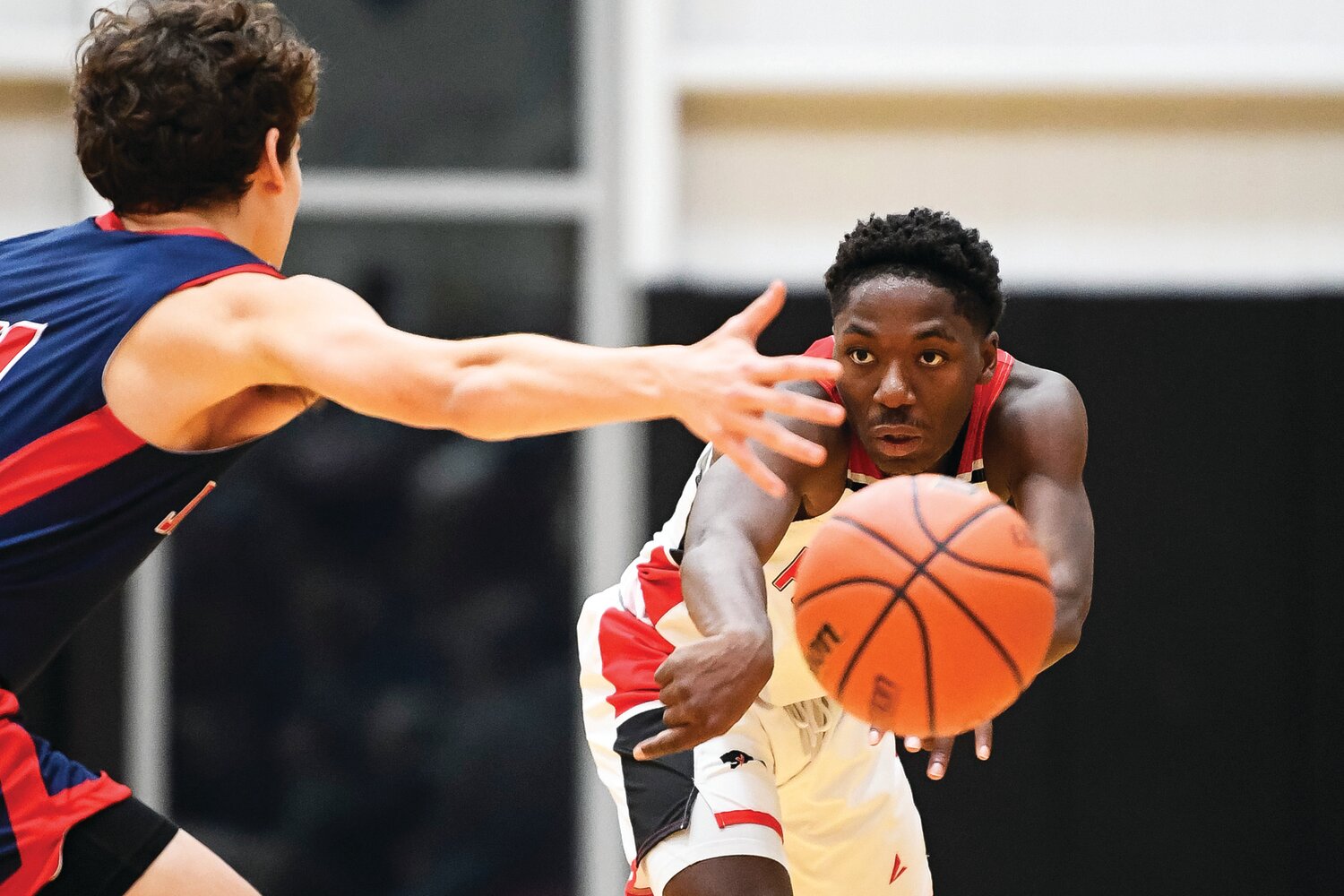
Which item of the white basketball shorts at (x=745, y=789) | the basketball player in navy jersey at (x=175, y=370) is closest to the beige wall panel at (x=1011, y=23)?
the white basketball shorts at (x=745, y=789)

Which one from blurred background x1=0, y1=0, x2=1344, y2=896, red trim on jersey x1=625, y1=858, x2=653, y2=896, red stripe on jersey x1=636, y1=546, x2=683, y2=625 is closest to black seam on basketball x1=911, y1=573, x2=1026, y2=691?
red stripe on jersey x1=636, y1=546, x2=683, y2=625

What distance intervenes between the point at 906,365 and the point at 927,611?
0.57m

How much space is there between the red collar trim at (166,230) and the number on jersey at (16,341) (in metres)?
0.22

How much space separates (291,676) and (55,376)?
4.49 meters

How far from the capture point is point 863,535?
9.31 ft

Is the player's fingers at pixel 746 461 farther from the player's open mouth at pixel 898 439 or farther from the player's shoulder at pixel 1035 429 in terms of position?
the player's shoulder at pixel 1035 429

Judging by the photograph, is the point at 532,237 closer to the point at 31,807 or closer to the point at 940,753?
the point at 940,753

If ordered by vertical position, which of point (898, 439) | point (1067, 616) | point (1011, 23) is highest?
point (1011, 23)

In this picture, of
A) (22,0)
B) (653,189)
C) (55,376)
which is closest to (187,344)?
(55,376)

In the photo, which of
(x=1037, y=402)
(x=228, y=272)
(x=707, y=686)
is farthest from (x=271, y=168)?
(x=1037, y=402)

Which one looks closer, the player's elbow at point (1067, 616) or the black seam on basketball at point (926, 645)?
the black seam on basketball at point (926, 645)

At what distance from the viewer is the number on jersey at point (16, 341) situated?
2.45 meters

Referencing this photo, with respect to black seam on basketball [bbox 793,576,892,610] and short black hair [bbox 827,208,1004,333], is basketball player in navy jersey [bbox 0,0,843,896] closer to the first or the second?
black seam on basketball [bbox 793,576,892,610]

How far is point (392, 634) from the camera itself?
265 inches
